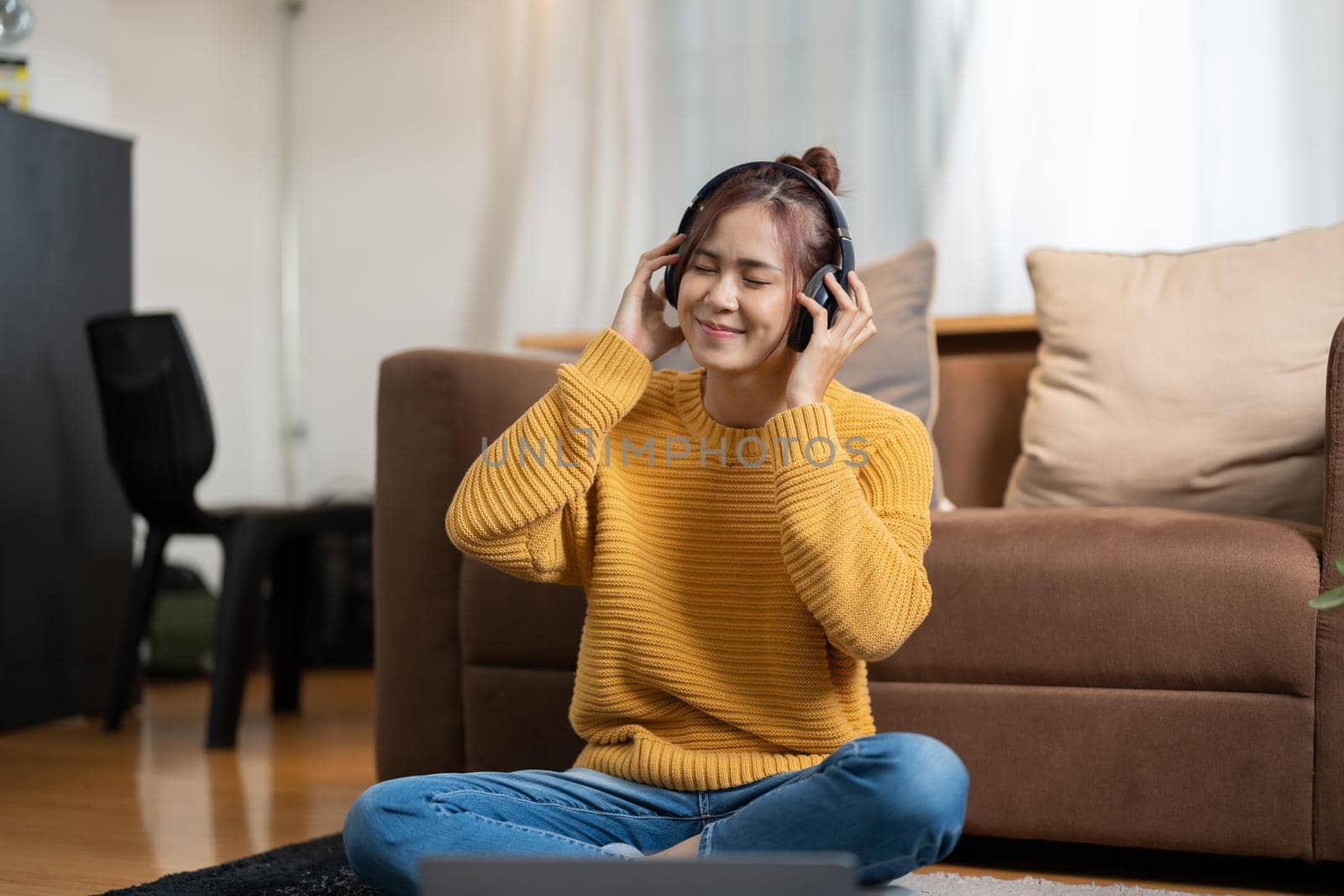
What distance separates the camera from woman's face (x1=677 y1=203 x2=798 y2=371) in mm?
1316

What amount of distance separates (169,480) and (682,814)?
1709 mm

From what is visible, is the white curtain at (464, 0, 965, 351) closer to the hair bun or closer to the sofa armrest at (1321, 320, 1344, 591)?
the sofa armrest at (1321, 320, 1344, 591)

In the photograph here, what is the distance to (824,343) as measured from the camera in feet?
4.28

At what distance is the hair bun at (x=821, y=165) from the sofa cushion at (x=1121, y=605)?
527mm

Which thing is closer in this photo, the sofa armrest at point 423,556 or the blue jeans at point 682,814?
the blue jeans at point 682,814

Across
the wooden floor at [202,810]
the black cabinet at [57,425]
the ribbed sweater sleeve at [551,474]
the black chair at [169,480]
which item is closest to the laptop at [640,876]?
the ribbed sweater sleeve at [551,474]

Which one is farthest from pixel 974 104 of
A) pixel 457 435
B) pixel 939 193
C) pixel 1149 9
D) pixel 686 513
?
pixel 686 513

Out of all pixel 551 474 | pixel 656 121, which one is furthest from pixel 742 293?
pixel 656 121

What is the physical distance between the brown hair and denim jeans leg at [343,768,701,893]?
50 centimetres

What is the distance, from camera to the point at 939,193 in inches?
125

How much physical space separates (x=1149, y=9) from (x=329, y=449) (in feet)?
8.42

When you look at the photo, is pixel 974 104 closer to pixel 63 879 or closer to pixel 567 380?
pixel 567 380

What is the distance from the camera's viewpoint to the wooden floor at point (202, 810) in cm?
167

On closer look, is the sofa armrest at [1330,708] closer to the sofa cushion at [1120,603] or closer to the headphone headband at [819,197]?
the sofa cushion at [1120,603]
